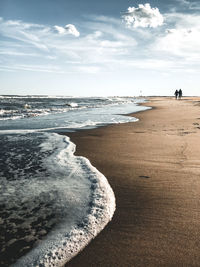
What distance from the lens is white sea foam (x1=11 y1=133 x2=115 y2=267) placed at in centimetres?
215

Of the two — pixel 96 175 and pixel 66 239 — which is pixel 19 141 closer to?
pixel 96 175

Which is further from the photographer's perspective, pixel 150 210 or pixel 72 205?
pixel 72 205

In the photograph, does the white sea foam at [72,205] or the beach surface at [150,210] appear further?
the white sea foam at [72,205]

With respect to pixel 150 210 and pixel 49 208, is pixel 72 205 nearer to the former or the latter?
pixel 49 208

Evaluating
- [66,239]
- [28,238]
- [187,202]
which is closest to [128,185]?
[187,202]

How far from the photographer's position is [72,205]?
3041 millimetres

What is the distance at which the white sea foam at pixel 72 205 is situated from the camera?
84.6 inches

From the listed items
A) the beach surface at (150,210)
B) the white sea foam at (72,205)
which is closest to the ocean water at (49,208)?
the white sea foam at (72,205)

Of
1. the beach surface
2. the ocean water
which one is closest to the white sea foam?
the ocean water

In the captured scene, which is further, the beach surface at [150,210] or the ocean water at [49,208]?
the ocean water at [49,208]

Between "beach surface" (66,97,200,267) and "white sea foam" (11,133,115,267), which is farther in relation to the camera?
"white sea foam" (11,133,115,267)

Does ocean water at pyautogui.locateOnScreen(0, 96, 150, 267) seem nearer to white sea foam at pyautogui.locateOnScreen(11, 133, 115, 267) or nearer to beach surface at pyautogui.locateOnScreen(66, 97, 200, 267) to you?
white sea foam at pyautogui.locateOnScreen(11, 133, 115, 267)

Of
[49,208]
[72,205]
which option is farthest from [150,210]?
[49,208]

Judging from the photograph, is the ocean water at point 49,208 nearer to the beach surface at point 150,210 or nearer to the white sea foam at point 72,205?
the white sea foam at point 72,205
